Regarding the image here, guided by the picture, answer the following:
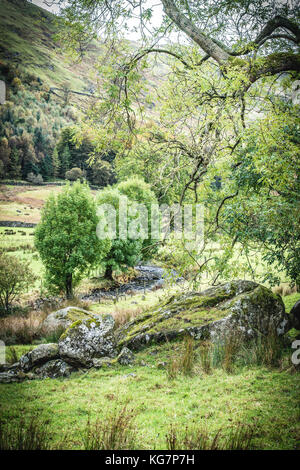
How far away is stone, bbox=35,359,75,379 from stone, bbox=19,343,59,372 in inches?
6.9

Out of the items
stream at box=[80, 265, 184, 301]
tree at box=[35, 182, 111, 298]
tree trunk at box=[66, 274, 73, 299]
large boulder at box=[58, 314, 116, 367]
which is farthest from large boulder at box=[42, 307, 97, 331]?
stream at box=[80, 265, 184, 301]

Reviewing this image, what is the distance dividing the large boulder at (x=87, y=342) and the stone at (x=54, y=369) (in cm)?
14

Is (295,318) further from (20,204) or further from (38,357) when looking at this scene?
(20,204)

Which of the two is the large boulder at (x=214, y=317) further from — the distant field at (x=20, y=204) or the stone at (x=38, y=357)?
the distant field at (x=20, y=204)

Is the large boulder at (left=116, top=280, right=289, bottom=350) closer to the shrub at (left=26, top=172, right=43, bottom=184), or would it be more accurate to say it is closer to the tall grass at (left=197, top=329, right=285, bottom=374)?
the tall grass at (left=197, top=329, right=285, bottom=374)

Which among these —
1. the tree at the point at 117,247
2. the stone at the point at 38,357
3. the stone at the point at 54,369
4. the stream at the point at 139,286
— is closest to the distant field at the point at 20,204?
the tree at the point at 117,247

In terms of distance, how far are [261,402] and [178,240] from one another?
3.49 m

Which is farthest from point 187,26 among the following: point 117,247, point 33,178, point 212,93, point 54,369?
point 33,178

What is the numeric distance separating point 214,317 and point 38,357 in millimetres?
4687

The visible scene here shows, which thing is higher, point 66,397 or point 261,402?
point 261,402

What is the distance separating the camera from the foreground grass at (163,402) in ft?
9.87

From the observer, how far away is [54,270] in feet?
53.7
